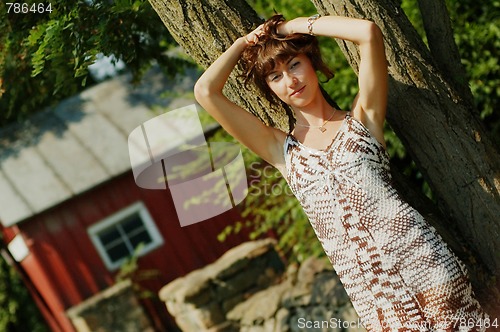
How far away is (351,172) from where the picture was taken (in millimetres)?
2787

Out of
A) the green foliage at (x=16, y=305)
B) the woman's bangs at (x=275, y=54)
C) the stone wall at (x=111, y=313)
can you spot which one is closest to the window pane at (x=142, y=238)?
the green foliage at (x=16, y=305)

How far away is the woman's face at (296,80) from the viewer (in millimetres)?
2877

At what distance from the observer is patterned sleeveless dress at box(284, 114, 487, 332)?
276cm

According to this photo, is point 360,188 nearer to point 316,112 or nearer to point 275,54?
point 316,112

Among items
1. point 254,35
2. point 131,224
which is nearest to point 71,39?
point 254,35

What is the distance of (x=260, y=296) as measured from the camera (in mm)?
7133

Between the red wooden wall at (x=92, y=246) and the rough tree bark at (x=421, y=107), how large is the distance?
9233mm

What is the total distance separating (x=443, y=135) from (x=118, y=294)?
7.38 m

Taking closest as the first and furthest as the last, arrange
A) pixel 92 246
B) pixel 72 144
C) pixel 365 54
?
pixel 365 54, pixel 92 246, pixel 72 144

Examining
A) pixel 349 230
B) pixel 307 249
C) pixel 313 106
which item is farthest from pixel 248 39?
A: pixel 307 249

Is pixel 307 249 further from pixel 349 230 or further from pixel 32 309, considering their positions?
pixel 32 309

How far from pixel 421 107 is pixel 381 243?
706 millimetres

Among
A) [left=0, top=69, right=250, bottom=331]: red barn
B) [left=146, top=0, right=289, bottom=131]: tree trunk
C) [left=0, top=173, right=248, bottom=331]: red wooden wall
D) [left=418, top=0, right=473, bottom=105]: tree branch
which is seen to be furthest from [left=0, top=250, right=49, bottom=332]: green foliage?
[left=418, top=0, right=473, bottom=105]: tree branch

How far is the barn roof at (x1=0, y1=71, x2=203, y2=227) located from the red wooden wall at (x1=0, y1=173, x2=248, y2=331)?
29 cm
